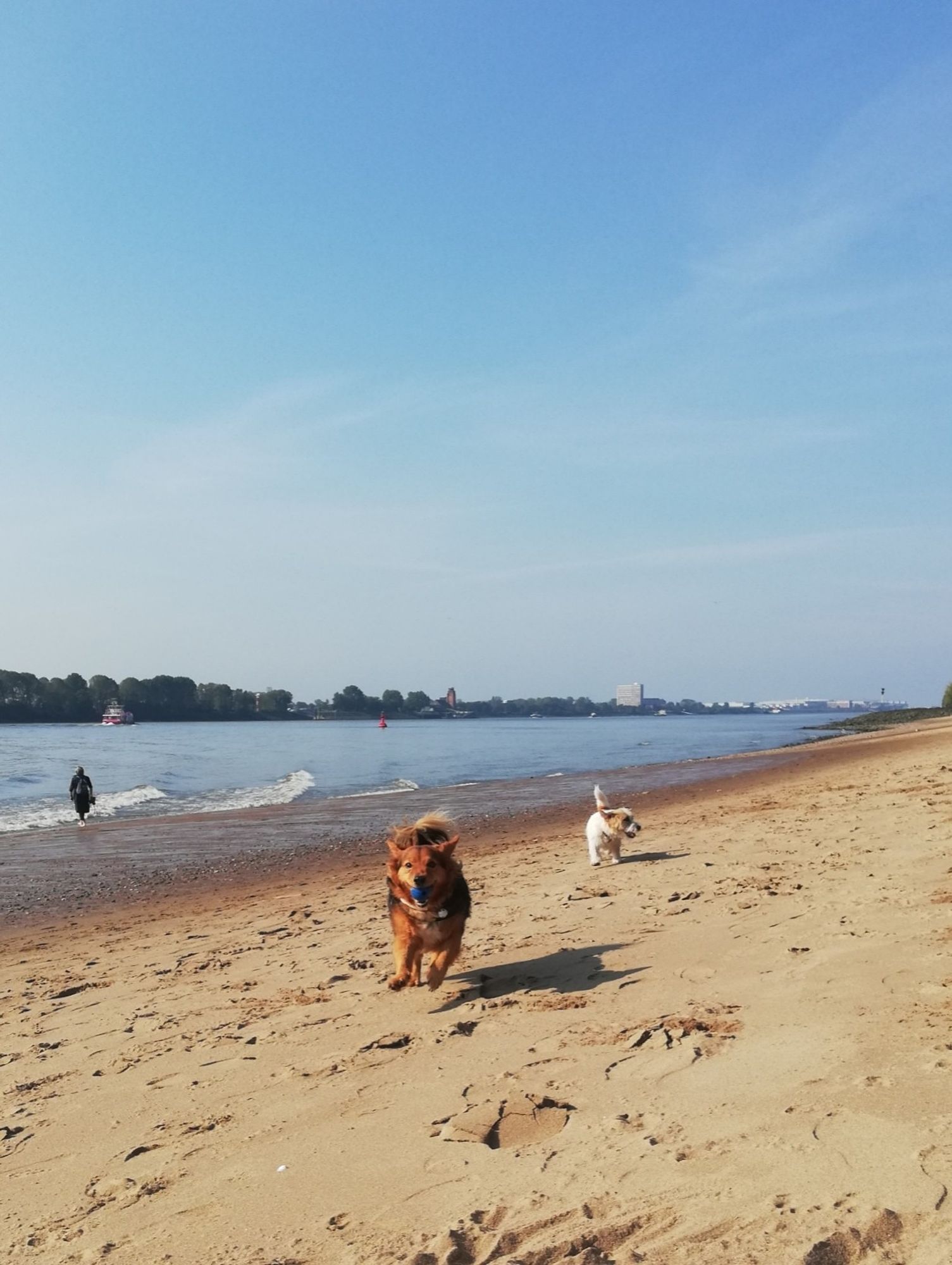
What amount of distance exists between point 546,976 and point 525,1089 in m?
2.00

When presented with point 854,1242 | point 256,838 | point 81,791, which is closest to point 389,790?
point 81,791

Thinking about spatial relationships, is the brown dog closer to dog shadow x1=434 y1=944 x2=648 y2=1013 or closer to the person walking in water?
dog shadow x1=434 y1=944 x2=648 y2=1013

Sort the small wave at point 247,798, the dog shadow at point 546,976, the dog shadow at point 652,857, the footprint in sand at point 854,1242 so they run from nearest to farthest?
the footprint in sand at point 854,1242 → the dog shadow at point 546,976 → the dog shadow at point 652,857 → the small wave at point 247,798

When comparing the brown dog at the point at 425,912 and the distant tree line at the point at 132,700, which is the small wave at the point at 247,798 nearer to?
the brown dog at the point at 425,912

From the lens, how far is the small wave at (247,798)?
79.8 feet

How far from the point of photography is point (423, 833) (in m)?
6.28

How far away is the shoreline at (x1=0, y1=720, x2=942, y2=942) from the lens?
12.2 meters

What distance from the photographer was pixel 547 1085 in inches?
150

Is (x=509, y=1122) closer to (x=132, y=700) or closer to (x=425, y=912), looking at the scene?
(x=425, y=912)

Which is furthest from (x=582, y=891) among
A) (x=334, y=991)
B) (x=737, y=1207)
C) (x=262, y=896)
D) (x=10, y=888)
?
(x=10, y=888)

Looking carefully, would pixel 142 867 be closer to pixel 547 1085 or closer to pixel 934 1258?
pixel 547 1085

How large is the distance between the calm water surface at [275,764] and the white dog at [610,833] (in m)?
14.7

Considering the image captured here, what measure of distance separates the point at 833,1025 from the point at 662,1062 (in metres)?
0.74

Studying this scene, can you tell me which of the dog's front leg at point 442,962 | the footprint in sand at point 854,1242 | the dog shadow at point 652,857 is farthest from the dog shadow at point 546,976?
the dog shadow at point 652,857
